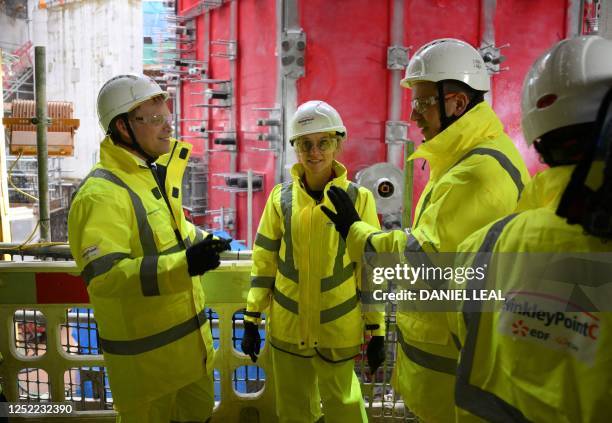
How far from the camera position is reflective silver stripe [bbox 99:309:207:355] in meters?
2.22

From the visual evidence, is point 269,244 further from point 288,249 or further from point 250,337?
point 250,337

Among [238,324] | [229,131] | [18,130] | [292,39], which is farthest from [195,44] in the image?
[238,324]

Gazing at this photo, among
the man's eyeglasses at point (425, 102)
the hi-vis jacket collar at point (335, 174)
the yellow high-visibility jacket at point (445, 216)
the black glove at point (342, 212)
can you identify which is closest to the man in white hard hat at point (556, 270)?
the yellow high-visibility jacket at point (445, 216)

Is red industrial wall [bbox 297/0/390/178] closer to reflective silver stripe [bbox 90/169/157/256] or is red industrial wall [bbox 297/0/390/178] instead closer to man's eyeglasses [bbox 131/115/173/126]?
man's eyeglasses [bbox 131/115/173/126]

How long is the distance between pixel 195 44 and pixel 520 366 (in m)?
9.17

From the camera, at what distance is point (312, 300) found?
2645 mm

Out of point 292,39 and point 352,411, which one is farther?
point 292,39

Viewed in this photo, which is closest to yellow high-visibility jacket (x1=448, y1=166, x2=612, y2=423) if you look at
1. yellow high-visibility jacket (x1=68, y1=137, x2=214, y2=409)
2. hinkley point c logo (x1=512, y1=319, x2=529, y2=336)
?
hinkley point c logo (x1=512, y1=319, x2=529, y2=336)

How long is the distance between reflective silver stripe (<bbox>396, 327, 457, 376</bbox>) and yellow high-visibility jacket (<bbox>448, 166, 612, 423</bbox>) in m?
0.76

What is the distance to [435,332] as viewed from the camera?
6.64 feet

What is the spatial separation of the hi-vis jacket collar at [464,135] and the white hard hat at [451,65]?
0.56ft

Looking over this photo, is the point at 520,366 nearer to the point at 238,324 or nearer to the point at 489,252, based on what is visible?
the point at 489,252

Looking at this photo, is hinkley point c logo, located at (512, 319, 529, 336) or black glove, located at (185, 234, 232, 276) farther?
black glove, located at (185, 234, 232, 276)

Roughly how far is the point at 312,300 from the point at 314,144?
849 mm
